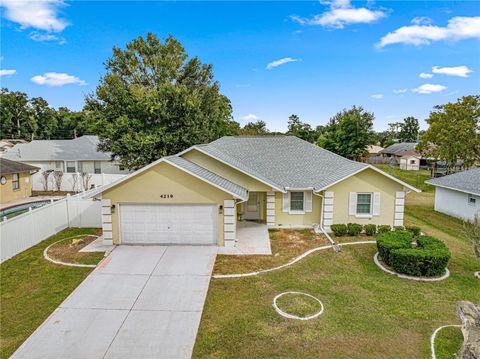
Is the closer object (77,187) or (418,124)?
(77,187)

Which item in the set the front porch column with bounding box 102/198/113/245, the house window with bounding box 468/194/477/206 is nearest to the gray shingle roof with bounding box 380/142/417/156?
the house window with bounding box 468/194/477/206

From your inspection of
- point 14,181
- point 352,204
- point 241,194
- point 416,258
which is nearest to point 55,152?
point 14,181

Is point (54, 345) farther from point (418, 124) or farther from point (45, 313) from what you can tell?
point (418, 124)

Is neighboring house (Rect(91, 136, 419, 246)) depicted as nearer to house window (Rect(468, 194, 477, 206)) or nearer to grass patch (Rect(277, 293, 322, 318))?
grass patch (Rect(277, 293, 322, 318))

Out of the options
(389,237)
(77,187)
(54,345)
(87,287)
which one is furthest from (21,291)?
(77,187)

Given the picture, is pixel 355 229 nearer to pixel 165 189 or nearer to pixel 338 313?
pixel 338 313

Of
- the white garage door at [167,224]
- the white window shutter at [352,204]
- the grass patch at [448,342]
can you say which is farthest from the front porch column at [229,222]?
the grass patch at [448,342]

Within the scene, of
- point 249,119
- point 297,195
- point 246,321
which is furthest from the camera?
point 249,119
